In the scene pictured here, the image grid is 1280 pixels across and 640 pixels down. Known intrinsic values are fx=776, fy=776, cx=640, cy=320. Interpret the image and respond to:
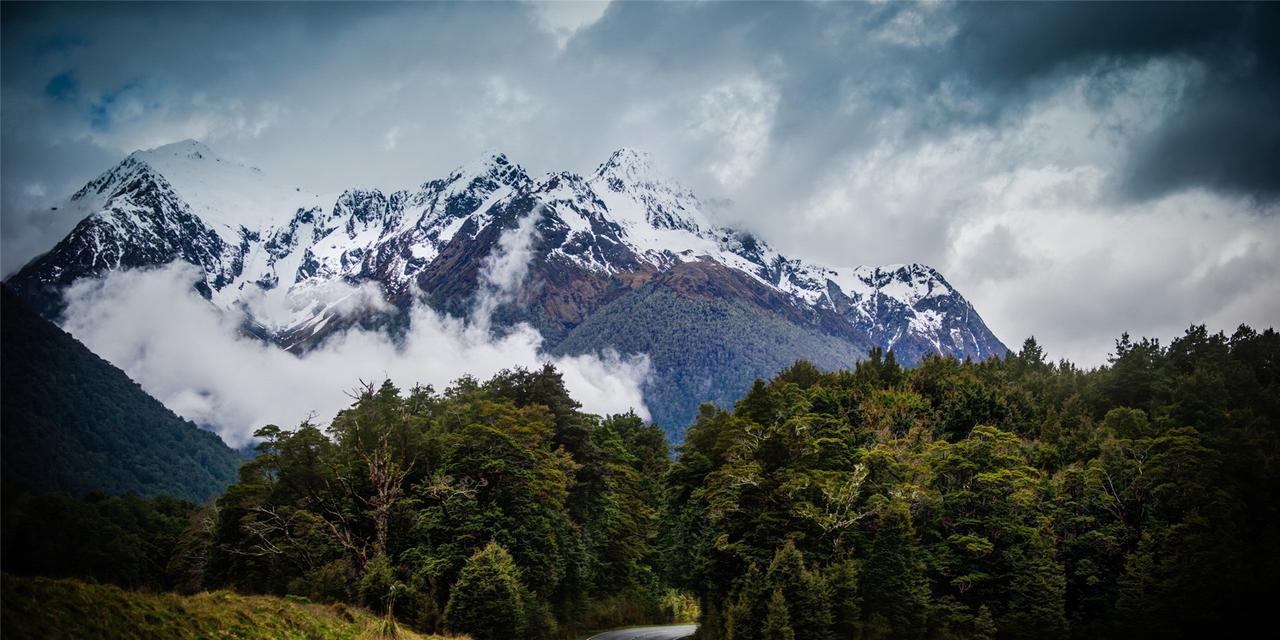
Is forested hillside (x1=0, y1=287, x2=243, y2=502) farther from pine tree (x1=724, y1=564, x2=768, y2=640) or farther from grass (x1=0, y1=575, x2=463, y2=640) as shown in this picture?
pine tree (x1=724, y1=564, x2=768, y2=640)

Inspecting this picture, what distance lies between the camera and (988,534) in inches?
2064

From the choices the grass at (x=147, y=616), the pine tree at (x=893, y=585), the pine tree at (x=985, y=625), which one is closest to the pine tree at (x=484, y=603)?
the grass at (x=147, y=616)

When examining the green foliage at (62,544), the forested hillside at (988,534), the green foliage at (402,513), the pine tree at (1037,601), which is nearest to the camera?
the green foliage at (62,544)

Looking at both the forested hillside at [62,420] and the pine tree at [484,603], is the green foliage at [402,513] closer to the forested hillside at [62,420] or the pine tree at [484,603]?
the pine tree at [484,603]

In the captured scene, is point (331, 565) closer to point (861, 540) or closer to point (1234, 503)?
point (861, 540)

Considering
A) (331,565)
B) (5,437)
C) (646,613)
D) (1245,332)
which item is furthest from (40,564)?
(1245,332)

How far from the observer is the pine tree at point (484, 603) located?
43969mm

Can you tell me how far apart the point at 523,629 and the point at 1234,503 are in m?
46.5

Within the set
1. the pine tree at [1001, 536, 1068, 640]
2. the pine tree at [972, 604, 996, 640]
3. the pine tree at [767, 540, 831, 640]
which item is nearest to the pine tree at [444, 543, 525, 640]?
the pine tree at [767, 540, 831, 640]

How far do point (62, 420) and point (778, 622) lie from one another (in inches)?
2324

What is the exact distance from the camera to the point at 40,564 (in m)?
22.6

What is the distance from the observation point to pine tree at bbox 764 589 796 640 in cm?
4522

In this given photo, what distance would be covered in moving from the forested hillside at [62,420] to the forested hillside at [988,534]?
123ft

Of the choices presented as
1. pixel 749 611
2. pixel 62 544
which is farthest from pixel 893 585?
pixel 62 544
